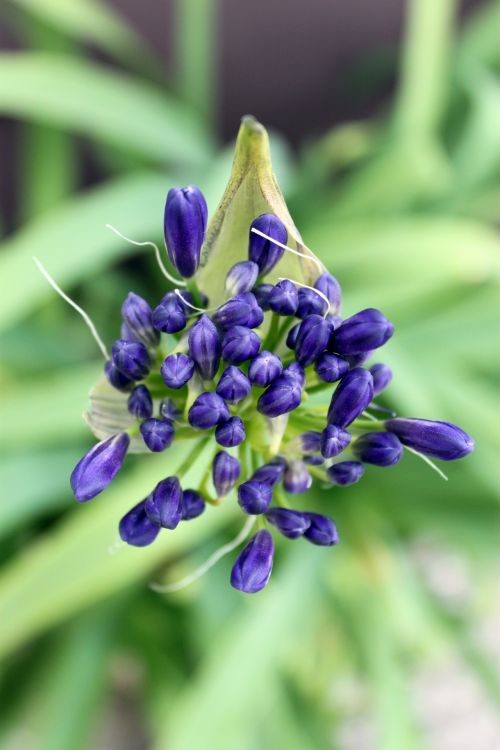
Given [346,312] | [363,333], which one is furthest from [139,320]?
[346,312]

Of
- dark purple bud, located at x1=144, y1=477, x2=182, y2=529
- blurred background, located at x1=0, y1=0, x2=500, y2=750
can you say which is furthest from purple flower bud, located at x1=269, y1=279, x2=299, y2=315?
blurred background, located at x1=0, y1=0, x2=500, y2=750

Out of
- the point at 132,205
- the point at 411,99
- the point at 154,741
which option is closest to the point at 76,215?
the point at 132,205

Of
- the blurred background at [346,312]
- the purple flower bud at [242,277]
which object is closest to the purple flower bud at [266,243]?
the purple flower bud at [242,277]

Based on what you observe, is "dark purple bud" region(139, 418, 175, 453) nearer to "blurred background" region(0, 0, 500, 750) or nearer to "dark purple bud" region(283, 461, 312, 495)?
"dark purple bud" region(283, 461, 312, 495)

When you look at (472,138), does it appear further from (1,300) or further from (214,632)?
(214,632)

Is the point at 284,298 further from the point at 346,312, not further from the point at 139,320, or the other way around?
the point at 346,312

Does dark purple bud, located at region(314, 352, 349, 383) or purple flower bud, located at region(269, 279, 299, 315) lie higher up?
purple flower bud, located at region(269, 279, 299, 315)

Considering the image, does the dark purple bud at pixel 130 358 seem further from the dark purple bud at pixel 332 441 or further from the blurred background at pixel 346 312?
the blurred background at pixel 346 312
